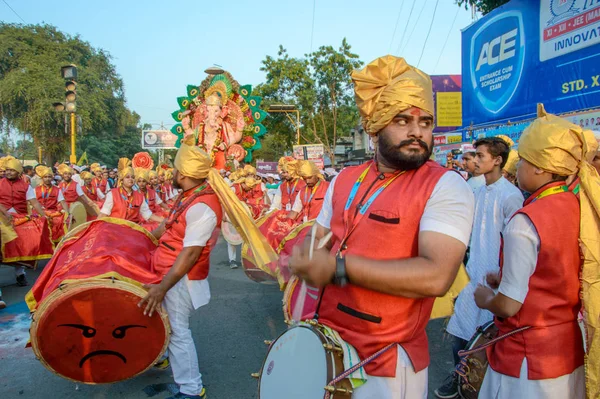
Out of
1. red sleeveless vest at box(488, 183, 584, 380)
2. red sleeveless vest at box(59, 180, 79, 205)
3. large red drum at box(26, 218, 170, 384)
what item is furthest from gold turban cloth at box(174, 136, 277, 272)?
red sleeveless vest at box(59, 180, 79, 205)

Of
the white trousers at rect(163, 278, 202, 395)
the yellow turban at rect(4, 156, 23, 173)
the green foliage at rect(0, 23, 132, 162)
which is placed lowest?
the white trousers at rect(163, 278, 202, 395)

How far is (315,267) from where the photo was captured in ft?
5.49

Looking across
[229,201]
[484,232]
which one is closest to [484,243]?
[484,232]

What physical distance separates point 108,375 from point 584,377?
3.34m

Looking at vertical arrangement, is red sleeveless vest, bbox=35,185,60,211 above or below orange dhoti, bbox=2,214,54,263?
above

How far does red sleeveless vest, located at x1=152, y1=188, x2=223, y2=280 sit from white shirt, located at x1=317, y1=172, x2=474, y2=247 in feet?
8.29

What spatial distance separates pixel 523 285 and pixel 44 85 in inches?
1352

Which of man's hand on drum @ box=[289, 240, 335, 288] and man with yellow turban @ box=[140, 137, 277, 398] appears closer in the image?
man's hand on drum @ box=[289, 240, 335, 288]

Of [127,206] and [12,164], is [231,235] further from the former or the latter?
[12,164]

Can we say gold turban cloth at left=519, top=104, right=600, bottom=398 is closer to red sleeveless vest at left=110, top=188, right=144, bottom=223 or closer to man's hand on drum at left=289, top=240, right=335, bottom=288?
man's hand on drum at left=289, top=240, right=335, bottom=288

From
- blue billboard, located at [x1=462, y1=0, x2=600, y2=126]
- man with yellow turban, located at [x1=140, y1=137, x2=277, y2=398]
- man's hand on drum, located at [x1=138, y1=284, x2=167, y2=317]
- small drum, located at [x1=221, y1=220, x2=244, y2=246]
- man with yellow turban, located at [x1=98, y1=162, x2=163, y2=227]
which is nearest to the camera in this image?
man's hand on drum, located at [x1=138, y1=284, x2=167, y2=317]

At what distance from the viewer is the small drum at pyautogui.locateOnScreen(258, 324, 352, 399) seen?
5.92 ft

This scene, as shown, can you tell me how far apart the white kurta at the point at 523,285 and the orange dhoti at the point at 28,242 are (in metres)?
8.06

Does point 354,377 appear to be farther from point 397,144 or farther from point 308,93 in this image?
point 308,93
